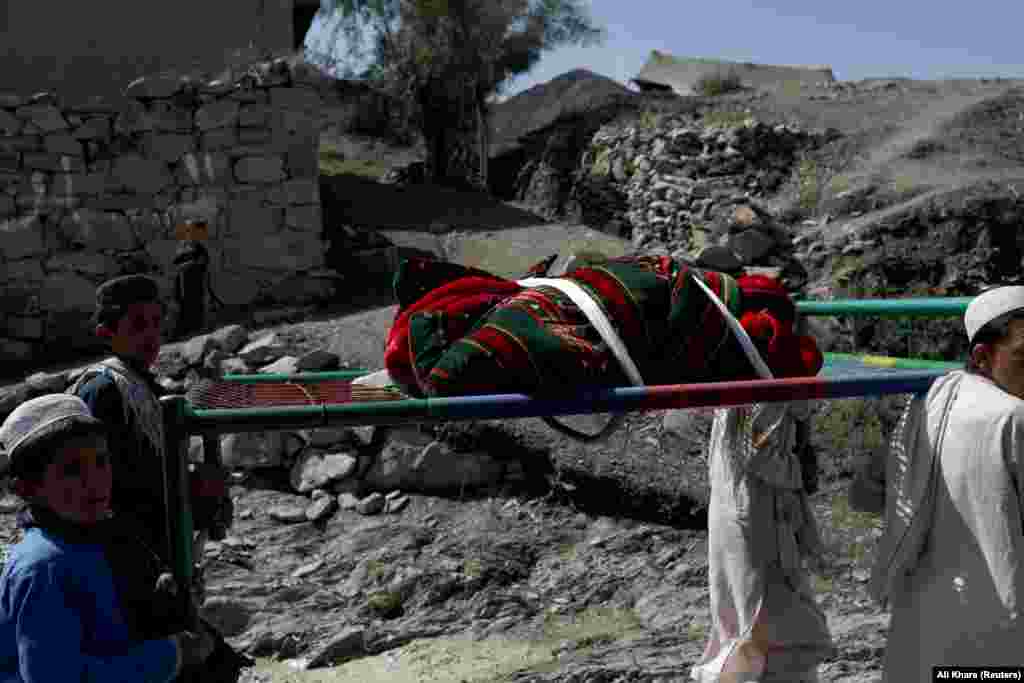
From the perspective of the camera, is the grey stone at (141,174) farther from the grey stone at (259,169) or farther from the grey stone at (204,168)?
the grey stone at (259,169)

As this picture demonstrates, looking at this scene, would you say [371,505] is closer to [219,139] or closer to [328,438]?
[328,438]

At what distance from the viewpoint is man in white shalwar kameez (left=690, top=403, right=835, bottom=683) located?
3627 millimetres

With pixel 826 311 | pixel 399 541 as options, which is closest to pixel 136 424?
Result: pixel 826 311

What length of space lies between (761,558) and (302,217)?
23.8ft

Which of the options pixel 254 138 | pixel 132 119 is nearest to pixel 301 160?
pixel 254 138

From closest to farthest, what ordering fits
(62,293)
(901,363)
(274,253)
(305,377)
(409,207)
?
(901,363), (305,377), (62,293), (274,253), (409,207)

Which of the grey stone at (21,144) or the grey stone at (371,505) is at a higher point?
the grey stone at (21,144)

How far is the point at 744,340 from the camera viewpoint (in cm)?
288

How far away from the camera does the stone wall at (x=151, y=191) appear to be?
10023mm

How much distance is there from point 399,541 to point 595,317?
4039mm

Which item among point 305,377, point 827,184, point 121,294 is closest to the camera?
point 121,294

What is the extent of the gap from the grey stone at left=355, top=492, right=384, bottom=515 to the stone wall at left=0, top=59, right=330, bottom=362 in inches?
140

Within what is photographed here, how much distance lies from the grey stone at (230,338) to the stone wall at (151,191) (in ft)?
4.33

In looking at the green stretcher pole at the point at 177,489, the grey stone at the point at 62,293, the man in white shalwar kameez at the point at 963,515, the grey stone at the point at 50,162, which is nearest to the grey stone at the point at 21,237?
the grey stone at the point at 62,293
